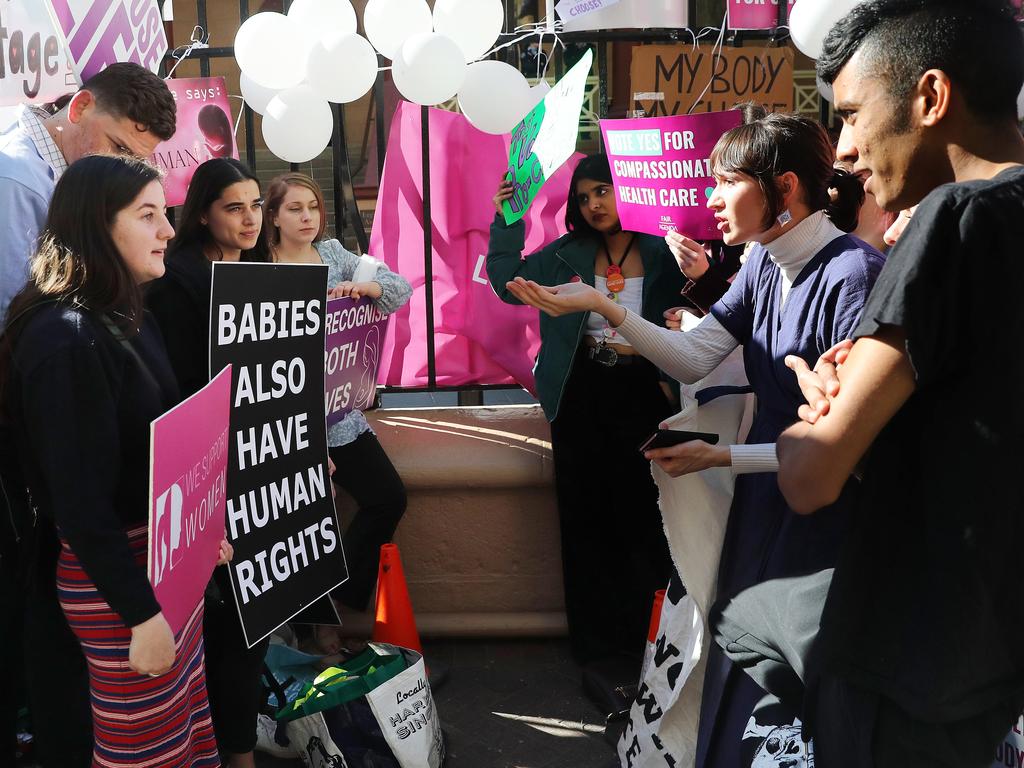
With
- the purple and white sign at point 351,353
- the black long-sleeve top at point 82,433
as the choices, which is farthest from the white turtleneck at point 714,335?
the black long-sleeve top at point 82,433

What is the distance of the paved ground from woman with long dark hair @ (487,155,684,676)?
0.63 feet

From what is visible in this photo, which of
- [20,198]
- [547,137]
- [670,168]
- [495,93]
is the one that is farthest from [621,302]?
[20,198]

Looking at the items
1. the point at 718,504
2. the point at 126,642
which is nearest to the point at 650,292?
the point at 718,504

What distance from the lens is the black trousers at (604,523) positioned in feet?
12.3

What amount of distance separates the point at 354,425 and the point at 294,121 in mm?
1291

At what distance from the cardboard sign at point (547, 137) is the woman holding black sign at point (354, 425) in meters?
0.63

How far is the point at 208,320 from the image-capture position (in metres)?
2.92

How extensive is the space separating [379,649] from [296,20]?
245 centimetres

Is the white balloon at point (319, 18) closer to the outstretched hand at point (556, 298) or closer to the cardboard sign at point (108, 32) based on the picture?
the cardboard sign at point (108, 32)

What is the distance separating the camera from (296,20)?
3.96 m

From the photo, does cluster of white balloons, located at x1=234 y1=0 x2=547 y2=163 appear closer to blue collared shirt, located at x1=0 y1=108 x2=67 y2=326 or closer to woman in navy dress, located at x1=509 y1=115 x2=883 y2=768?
blue collared shirt, located at x1=0 y1=108 x2=67 y2=326

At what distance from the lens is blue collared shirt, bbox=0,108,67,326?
2.74 metres

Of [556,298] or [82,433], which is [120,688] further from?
[556,298]

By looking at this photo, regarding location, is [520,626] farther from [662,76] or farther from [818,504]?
[818,504]
